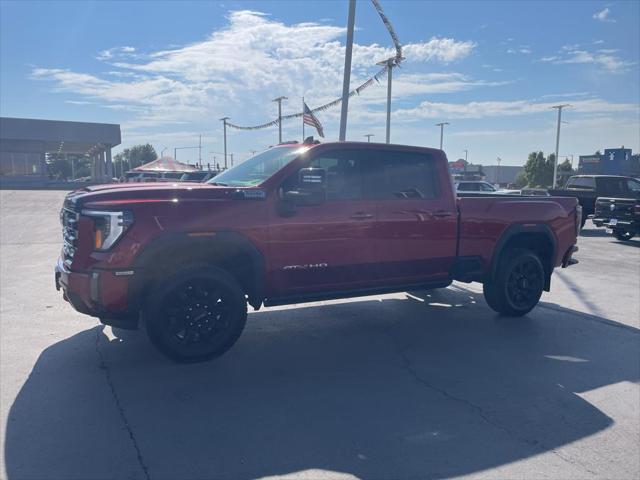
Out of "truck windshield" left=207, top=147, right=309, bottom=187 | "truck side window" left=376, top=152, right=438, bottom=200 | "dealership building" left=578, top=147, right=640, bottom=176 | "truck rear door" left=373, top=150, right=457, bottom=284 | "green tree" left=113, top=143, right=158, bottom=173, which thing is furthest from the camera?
"green tree" left=113, top=143, right=158, bottom=173

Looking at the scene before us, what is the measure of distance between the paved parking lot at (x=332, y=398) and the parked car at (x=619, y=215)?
981cm

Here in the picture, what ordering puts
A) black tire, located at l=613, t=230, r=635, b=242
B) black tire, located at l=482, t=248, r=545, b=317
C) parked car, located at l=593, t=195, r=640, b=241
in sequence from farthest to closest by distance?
black tire, located at l=613, t=230, r=635, b=242 → parked car, located at l=593, t=195, r=640, b=241 → black tire, located at l=482, t=248, r=545, b=317

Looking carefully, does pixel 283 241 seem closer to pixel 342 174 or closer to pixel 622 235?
pixel 342 174

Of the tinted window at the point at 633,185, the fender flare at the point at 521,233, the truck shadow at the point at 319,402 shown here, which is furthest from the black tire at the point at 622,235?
the truck shadow at the point at 319,402

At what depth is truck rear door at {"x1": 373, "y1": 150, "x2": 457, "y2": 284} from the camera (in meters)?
5.83

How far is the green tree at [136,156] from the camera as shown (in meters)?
112

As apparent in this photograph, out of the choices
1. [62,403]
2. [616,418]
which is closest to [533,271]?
[616,418]

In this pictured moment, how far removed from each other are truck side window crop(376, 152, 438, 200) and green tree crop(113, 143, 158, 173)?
112 m

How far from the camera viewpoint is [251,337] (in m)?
5.87

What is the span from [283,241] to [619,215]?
14.0 metres

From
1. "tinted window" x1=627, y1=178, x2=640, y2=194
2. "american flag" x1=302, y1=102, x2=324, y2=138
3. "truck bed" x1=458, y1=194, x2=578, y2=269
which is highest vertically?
"american flag" x1=302, y1=102, x2=324, y2=138

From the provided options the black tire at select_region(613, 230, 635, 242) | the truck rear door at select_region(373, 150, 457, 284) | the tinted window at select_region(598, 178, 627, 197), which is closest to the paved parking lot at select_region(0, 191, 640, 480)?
the truck rear door at select_region(373, 150, 457, 284)

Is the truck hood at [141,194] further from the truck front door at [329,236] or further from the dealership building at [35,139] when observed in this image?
the dealership building at [35,139]

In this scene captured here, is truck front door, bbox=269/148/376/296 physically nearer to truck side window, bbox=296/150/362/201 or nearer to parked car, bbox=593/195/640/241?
truck side window, bbox=296/150/362/201
